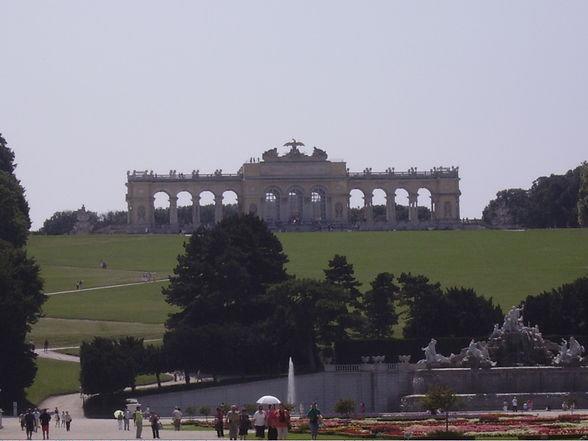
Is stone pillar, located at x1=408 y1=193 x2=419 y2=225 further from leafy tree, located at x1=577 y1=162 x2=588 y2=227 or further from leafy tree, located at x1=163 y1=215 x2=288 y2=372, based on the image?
leafy tree, located at x1=163 y1=215 x2=288 y2=372

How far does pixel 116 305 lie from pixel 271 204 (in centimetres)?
5123

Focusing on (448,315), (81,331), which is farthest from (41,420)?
(81,331)

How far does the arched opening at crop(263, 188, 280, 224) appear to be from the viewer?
12312 centimetres

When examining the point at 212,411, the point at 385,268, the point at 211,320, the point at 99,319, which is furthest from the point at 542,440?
the point at 385,268

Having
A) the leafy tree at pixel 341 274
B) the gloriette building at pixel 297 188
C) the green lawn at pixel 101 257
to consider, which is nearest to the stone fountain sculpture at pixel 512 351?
the leafy tree at pixel 341 274

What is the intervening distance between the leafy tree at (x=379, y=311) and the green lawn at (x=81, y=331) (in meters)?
8.24

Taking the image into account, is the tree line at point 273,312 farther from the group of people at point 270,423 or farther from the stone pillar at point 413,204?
the stone pillar at point 413,204

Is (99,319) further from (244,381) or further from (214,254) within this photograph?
(244,381)

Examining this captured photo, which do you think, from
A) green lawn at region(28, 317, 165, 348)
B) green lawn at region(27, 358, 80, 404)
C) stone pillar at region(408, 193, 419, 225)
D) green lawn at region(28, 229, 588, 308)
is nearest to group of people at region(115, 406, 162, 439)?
green lawn at region(27, 358, 80, 404)

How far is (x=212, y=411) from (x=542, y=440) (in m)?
21.3

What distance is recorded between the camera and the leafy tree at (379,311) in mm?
63562

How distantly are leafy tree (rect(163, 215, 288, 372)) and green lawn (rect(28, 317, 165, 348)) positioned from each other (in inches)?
76.8

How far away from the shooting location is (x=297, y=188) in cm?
12344

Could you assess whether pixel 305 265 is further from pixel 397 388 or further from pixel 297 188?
pixel 297 188
